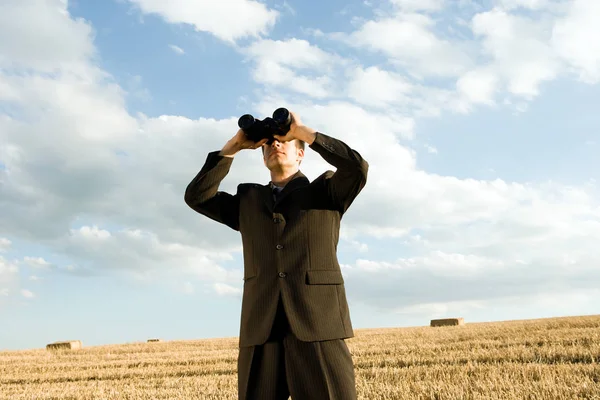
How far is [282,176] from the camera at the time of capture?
3.64 meters

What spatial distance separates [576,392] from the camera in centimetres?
620

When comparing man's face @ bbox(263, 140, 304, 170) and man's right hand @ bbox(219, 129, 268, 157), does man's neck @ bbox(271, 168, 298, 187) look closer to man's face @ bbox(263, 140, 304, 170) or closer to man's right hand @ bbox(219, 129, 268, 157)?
man's face @ bbox(263, 140, 304, 170)

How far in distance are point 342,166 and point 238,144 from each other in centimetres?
63

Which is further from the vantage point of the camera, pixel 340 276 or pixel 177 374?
pixel 177 374

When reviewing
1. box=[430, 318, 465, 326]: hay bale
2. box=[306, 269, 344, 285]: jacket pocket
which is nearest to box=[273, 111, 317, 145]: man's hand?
box=[306, 269, 344, 285]: jacket pocket

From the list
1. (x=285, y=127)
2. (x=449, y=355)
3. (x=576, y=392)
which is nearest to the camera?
(x=285, y=127)

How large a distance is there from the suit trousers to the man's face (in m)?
0.84

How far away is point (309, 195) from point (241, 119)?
22.3 inches

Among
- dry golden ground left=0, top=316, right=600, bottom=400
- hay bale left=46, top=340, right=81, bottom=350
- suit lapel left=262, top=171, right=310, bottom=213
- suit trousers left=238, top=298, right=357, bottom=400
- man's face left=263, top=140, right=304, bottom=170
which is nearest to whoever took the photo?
suit trousers left=238, top=298, right=357, bottom=400

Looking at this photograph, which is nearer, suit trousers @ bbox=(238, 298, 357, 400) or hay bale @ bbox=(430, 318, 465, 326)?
suit trousers @ bbox=(238, 298, 357, 400)

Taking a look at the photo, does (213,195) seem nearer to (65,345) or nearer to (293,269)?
(293,269)

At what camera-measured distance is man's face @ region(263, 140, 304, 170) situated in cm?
357

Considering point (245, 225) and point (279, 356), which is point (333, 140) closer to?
point (245, 225)

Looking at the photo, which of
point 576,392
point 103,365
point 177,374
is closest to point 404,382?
point 576,392
